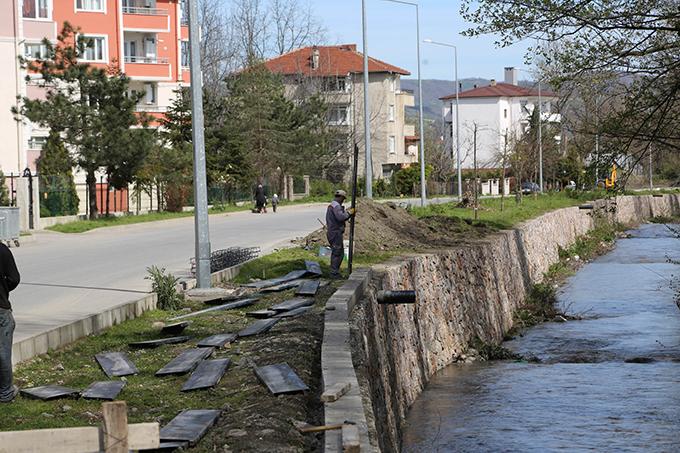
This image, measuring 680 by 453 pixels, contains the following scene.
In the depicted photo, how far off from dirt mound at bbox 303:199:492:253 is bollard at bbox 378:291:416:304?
30.0ft

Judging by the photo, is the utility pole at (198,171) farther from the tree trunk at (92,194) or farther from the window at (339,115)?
the window at (339,115)

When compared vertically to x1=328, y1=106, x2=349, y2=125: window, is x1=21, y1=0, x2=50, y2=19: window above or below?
above

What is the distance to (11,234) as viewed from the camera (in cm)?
3272

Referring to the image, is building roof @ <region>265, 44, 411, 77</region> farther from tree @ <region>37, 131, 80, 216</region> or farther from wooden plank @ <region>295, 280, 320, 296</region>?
wooden plank @ <region>295, 280, 320, 296</region>

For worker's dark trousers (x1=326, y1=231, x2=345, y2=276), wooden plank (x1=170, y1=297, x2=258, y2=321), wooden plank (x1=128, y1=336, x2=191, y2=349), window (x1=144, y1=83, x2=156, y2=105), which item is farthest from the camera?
window (x1=144, y1=83, x2=156, y2=105)

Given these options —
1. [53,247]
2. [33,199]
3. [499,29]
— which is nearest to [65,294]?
[499,29]

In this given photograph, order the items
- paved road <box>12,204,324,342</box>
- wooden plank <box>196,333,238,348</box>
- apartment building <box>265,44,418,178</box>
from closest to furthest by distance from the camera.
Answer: wooden plank <box>196,333,238,348</box> < paved road <box>12,204,324,342</box> < apartment building <box>265,44,418,178</box>

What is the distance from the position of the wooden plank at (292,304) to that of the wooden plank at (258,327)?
1041 mm

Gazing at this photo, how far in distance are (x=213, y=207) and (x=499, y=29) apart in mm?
36269

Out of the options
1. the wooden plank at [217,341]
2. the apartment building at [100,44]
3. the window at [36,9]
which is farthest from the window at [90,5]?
the wooden plank at [217,341]

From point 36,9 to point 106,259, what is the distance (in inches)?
1461

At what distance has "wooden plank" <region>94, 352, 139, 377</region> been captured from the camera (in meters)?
12.1

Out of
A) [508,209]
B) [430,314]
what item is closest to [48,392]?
[430,314]

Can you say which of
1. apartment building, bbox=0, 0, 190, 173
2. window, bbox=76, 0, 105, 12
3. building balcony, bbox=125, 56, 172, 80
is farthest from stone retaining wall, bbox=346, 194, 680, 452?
window, bbox=76, 0, 105, 12
